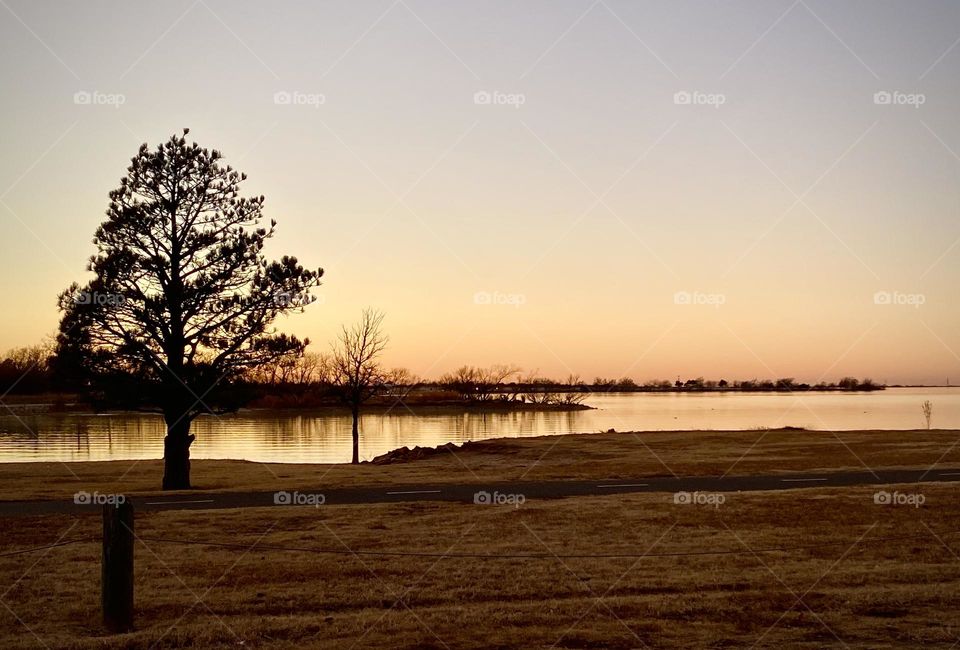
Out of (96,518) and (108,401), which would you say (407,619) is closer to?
(96,518)

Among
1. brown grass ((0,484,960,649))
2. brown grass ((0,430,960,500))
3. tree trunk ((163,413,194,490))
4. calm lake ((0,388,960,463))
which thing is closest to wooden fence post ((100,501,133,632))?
brown grass ((0,484,960,649))

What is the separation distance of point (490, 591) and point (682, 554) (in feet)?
11.7

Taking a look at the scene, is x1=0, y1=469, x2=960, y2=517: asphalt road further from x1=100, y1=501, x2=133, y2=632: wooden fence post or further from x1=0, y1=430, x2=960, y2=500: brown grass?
x1=100, y1=501, x2=133, y2=632: wooden fence post

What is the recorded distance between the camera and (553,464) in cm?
2969

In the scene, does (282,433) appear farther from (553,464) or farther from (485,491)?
(485,491)

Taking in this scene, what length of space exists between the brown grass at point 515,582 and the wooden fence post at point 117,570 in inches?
8.6

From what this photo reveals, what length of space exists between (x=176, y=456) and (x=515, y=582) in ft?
54.6

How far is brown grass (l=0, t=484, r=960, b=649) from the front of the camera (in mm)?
8562

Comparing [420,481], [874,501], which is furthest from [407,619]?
[420,481]

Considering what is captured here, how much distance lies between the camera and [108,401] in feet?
79.7

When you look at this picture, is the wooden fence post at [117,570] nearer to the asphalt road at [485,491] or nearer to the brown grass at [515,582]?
the brown grass at [515,582]

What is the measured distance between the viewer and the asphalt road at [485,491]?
18.9 meters

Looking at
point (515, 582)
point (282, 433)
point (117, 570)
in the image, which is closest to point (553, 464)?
point (515, 582)

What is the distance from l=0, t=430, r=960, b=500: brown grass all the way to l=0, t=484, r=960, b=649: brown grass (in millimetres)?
8038
